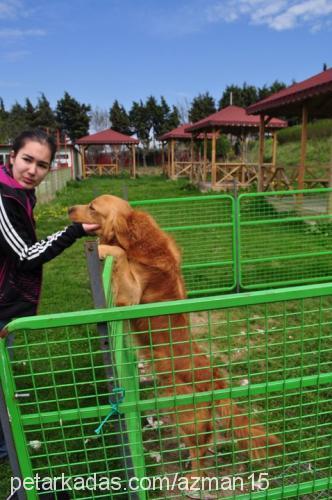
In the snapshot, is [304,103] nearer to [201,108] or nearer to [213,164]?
[213,164]

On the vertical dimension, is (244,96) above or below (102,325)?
above

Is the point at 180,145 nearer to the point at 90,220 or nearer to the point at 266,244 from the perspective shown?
the point at 266,244

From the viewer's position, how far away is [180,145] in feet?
133

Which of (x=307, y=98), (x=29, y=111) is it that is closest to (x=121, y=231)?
(x=307, y=98)

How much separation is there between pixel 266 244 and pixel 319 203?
2.94 metres

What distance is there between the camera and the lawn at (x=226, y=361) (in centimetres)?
164

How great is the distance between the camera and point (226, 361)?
385 centimetres

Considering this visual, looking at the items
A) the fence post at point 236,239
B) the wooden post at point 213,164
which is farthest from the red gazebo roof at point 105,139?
the fence post at point 236,239

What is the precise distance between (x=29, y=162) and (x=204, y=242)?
4.07 m

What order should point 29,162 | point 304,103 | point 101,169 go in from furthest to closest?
point 101,169 < point 304,103 < point 29,162

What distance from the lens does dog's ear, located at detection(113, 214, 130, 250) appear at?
303 centimetres

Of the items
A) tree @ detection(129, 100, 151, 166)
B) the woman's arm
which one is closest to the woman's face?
the woman's arm

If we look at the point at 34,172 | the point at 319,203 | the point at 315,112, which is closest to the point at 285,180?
the point at 315,112

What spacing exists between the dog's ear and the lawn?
3.03 ft
